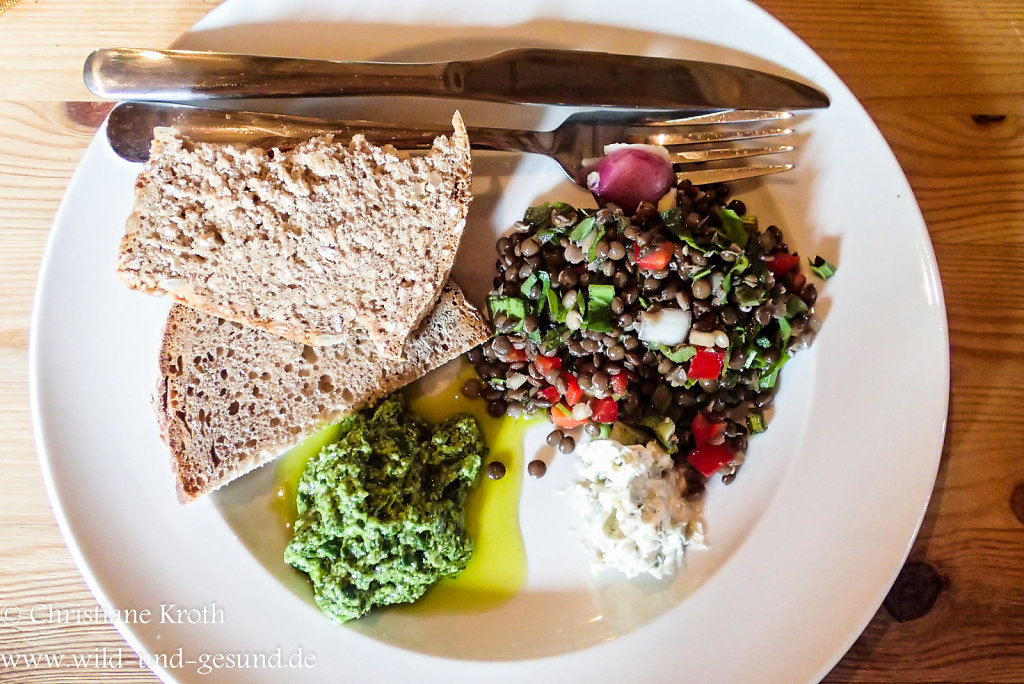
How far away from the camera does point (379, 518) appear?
1.95 m

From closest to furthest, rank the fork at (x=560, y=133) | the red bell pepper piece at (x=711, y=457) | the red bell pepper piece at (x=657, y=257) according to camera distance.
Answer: the red bell pepper piece at (x=657, y=257), the fork at (x=560, y=133), the red bell pepper piece at (x=711, y=457)

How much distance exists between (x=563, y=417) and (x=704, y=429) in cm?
48

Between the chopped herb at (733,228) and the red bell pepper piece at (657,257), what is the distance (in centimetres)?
25

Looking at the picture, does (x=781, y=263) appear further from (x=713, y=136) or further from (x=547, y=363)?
(x=547, y=363)

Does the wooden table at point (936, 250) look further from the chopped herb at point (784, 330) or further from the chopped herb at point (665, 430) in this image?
the chopped herb at point (665, 430)

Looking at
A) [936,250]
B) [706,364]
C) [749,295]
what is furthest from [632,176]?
[936,250]

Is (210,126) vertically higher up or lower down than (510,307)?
higher up

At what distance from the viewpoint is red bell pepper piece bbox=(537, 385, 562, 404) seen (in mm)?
2145

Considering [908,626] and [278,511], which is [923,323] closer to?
[908,626]

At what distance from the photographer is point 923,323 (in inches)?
79.0

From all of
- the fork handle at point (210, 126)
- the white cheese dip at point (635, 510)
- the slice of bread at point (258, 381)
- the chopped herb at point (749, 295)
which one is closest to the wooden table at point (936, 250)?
the fork handle at point (210, 126)

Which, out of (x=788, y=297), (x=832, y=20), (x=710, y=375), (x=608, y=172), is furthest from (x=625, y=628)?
(x=832, y=20)

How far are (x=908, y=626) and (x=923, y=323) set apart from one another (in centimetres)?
109

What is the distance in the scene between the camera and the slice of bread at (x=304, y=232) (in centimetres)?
194
